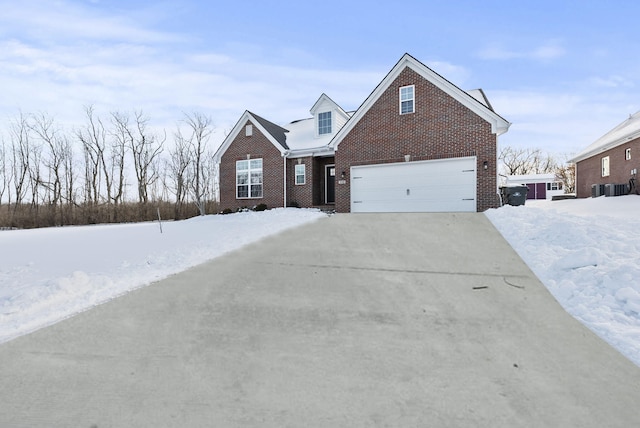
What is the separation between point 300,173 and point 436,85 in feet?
27.5

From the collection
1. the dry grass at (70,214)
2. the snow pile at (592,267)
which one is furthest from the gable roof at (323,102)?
the dry grass at (70,214)

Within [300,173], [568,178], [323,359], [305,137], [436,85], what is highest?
[436,85]

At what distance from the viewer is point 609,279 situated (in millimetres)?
4621

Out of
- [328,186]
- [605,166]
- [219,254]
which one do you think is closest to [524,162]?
[605,166]

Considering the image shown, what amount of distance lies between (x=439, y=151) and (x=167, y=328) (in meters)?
12.5

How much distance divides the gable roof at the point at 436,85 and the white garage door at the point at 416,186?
1714 millimetres

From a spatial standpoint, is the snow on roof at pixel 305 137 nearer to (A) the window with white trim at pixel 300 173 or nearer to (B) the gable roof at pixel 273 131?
(B) the gable roof at pixel 273 131

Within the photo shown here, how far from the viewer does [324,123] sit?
19.4 meters

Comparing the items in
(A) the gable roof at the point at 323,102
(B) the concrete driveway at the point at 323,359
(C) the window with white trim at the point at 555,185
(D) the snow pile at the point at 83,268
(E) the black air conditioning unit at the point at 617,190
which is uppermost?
(A) the gable roof at the point at 323,102

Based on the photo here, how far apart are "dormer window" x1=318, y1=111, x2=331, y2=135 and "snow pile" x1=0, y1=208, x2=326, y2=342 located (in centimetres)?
1061

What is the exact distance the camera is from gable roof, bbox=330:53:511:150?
12.8 metres

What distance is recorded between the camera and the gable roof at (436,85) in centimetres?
1282

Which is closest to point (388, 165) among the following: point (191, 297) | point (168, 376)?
point (191, 297)

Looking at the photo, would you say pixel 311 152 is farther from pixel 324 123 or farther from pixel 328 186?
pixel 324 123
